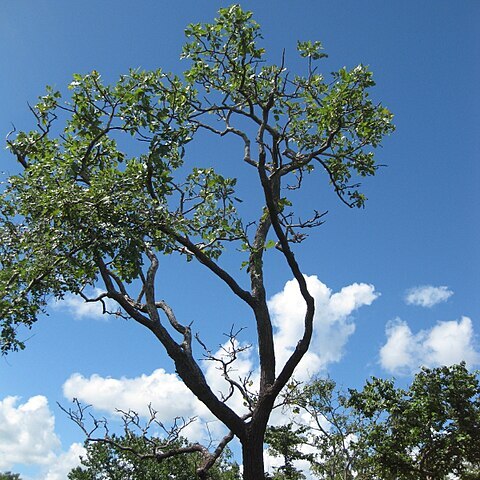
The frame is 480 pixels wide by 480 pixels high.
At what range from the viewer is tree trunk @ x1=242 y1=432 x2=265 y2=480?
21.9 feet

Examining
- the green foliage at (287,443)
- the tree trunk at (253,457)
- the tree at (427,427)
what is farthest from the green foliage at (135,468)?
the tree trunk at (253,457)

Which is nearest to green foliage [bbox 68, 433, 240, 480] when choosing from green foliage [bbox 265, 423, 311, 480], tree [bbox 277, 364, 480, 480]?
green foliage [bbox 265, 423, 311, 480]

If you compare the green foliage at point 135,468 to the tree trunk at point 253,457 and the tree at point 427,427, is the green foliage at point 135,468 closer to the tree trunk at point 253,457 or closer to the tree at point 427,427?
the tree at point 427,427

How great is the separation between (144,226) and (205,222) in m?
1.62

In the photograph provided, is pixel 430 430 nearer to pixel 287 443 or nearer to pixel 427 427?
pixel 427 427

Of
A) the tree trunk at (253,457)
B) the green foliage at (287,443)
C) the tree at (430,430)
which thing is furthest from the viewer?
the green foliage at (287,443)

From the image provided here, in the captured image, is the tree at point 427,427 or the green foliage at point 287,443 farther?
the green foliage at point 287,443

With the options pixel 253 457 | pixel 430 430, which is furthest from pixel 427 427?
pixel 253 457

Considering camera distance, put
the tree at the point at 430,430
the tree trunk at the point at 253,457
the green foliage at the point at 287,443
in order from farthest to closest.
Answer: the green foliage at the point at 287,443, the tree at the point at 430,430, the tree trunk at the point at 253,457

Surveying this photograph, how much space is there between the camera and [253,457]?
6789 millimetres

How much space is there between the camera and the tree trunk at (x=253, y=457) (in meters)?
6.69

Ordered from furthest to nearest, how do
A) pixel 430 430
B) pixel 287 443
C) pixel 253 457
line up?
pixel 287 443 → pixel 430 430 → pixel 253 457

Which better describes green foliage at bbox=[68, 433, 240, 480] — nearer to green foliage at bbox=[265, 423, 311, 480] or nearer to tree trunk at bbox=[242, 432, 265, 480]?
green foliage at bbox=[265, 423, 311, 480]

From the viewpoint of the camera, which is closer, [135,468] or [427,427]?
[427,427]
